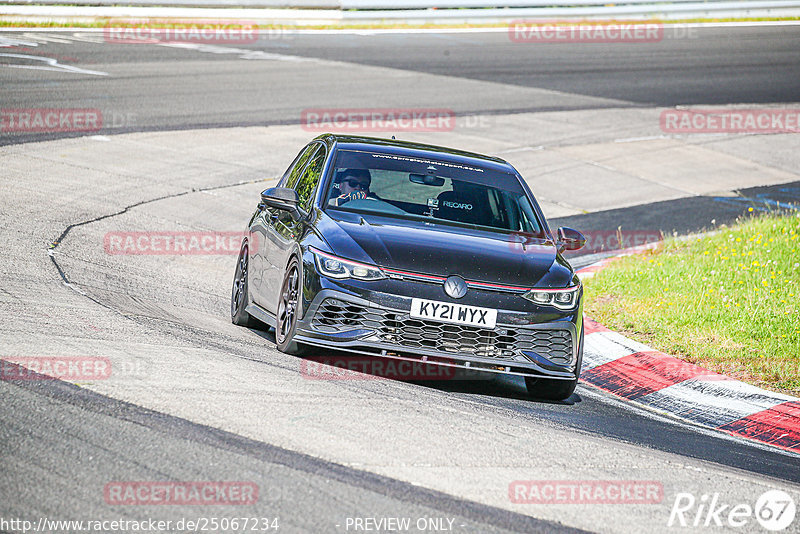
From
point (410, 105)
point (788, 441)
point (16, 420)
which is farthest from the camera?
point (410, 105)

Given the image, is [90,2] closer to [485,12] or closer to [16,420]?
[485,12]

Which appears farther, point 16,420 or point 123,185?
point 123,185

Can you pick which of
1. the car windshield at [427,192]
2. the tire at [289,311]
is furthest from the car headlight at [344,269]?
the car windshield at [427,192]

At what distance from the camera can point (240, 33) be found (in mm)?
28844

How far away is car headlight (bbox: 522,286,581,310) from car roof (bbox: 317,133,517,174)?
179 centimetres

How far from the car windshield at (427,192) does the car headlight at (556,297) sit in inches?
39.9

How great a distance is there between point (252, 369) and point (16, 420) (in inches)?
73.8

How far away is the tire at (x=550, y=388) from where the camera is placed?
7727 millimetres

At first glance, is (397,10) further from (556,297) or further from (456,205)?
(556,297)

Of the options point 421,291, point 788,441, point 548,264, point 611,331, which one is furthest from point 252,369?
point 611,331

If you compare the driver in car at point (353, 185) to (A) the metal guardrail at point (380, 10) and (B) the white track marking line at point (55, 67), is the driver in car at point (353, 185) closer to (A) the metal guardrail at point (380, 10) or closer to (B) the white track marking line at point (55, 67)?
(B) the white track marking line at point (55, 67)

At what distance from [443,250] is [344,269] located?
699 mm

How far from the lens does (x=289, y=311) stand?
7758mm

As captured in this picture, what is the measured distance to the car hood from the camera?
7387 millimetres
